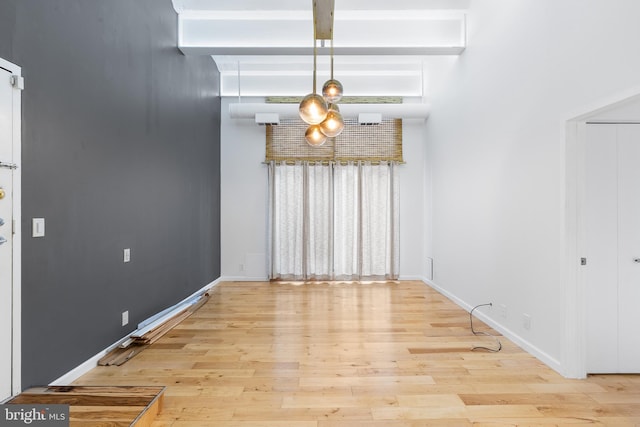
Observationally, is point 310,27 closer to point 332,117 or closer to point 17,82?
point 332,117

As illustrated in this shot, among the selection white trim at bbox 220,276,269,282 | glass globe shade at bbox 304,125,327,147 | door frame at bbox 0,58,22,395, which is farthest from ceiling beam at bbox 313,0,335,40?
white trim at bbox 220,276,269,282

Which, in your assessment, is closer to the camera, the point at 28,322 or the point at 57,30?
the point at 28,322

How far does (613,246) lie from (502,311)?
1.26 metres

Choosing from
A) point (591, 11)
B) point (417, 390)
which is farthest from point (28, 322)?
point (591, 11)

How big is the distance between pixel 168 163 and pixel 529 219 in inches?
159

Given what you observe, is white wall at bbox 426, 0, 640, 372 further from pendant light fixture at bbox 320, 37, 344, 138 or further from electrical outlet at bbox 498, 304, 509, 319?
pendant light fixture at bbox 320, 37, 344, 138

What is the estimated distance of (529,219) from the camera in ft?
10.0

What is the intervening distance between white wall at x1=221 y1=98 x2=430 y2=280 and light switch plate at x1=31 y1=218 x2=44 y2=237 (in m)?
3.96

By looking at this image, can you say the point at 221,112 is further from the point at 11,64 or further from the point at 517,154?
the point at 517,154

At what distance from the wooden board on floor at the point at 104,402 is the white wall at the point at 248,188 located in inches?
157

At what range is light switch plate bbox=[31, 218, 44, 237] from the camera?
2189mm

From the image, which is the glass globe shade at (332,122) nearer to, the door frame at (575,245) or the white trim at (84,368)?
the door frame at (575,245)

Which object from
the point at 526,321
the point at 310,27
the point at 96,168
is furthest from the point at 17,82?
the point at 526,321

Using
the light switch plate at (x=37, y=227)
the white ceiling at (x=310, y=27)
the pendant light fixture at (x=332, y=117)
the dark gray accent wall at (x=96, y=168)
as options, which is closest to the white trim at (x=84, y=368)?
the dark gray accent wall at (x=96, y=168)
